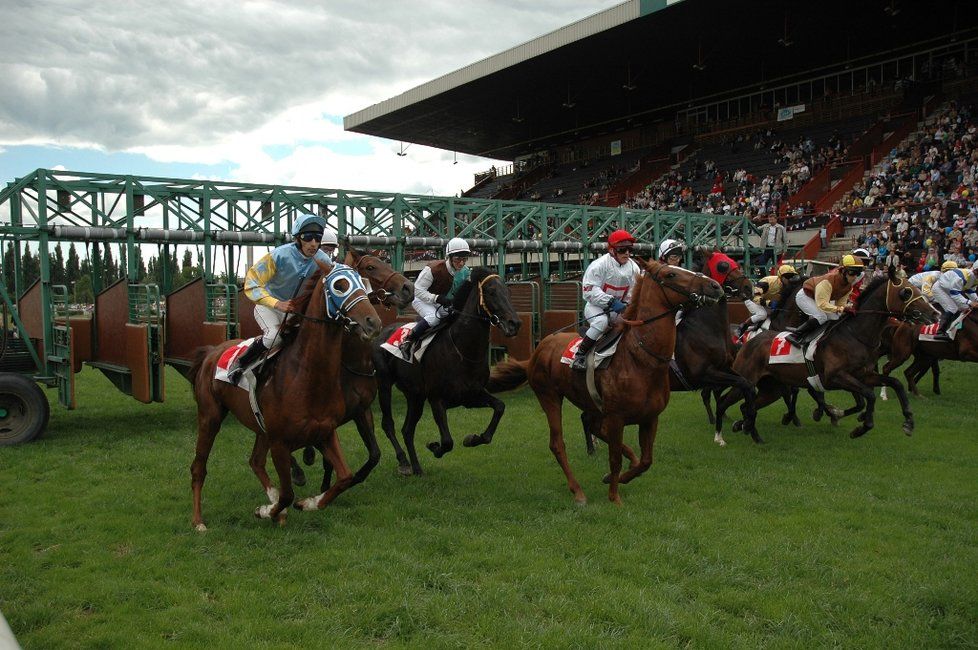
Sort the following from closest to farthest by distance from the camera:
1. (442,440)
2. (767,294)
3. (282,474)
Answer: (282,474), (442,440), (767,294)

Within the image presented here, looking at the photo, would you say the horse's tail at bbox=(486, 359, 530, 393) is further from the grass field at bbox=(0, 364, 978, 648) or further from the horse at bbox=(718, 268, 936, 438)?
the horse at bbox=(718, 268, 936, 438)

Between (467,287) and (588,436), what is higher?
(467,287)

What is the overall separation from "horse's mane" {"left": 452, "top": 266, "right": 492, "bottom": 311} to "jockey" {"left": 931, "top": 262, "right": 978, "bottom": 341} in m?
7.55

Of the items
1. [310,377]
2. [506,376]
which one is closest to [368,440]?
[310,377]

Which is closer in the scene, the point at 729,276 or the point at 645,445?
the point at 645,445

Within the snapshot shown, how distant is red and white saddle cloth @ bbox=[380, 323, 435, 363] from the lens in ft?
23.9

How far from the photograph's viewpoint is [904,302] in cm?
817

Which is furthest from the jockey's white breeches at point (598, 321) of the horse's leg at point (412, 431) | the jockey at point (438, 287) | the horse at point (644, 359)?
the horse's leg at point (412, 431)

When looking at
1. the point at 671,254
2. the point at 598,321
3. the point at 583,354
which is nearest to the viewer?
the point at 583,354

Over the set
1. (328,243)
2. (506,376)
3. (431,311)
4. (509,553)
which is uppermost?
(328,243)

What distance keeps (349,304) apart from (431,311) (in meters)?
3.01

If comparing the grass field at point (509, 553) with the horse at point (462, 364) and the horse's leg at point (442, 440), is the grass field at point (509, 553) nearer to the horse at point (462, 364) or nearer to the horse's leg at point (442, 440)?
the horse's leg at point (442, 440)

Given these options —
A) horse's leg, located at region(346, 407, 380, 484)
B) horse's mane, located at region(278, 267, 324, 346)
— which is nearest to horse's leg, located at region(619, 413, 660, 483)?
horse's leg, located at region(346, 407, 380, 484)

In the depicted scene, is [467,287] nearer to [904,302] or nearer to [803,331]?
[803,331]
